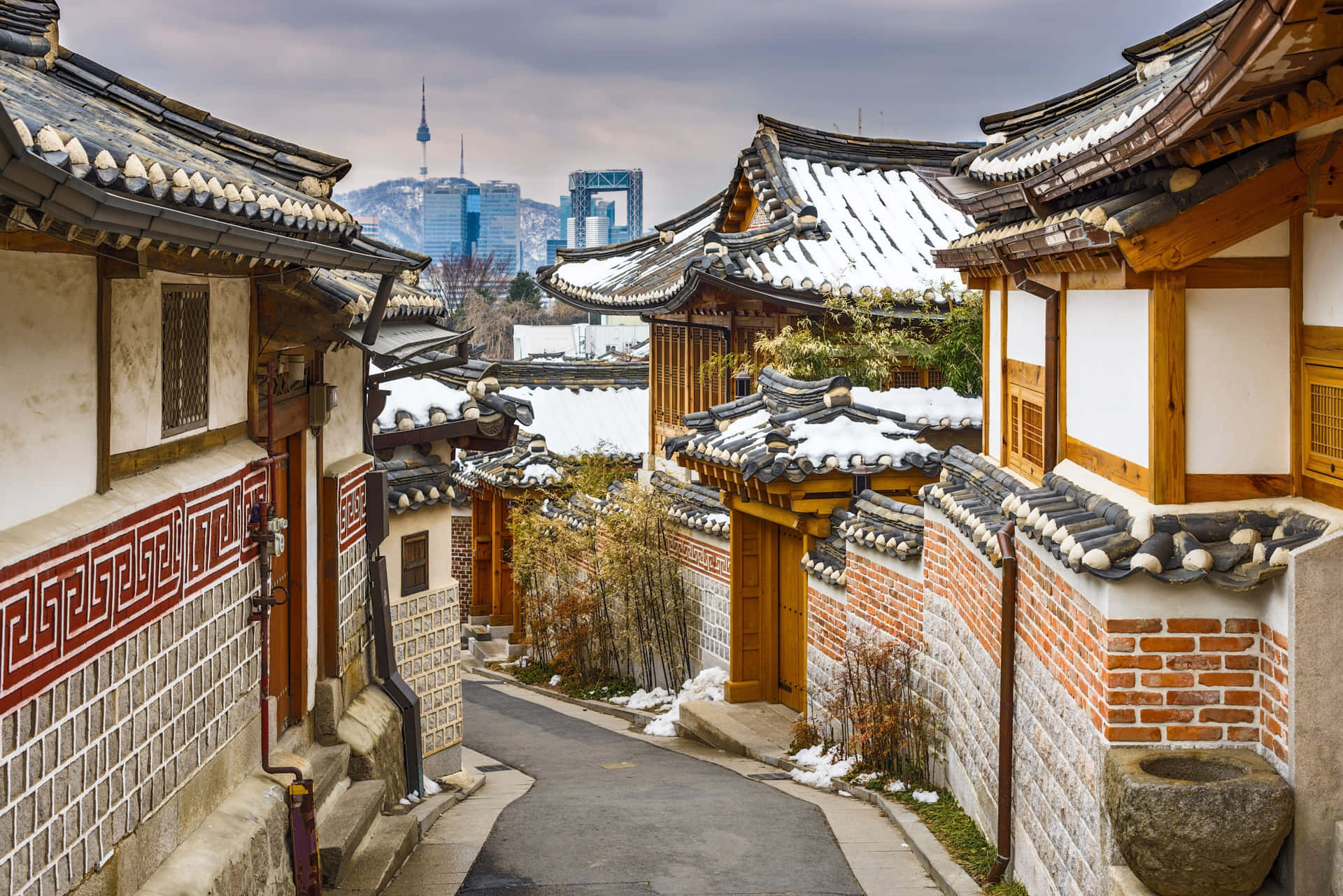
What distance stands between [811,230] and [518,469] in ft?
28.5

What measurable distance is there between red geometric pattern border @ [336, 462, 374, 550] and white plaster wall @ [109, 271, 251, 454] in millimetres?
2890

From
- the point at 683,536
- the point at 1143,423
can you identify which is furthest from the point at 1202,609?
the point at 683,536

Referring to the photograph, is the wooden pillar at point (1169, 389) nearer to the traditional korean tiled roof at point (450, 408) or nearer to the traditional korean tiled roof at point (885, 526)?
the traditional korean tiled roof at point (885, 526)

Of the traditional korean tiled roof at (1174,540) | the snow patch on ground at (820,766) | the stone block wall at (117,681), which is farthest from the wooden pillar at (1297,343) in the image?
the snow patch on ground at (820,766)

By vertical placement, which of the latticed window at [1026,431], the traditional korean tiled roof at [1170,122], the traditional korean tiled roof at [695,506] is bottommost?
the traditional korean tiled roof at [695,506]

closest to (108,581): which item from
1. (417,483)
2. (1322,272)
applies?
(1322,272)

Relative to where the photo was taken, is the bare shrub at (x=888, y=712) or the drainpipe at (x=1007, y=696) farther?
the bare shrub at (x=888, y=712)

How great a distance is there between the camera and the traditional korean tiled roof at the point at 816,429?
45.1ft

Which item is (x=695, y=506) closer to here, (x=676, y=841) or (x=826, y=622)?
(x=826, y=622)

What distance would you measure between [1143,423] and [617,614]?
1416 cm

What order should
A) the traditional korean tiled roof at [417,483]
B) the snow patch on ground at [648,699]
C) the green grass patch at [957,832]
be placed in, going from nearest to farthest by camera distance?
the green grass patch at [957,832]
the traditional korean tiled roof at [417,483]
the snow patch on ground at [648,699]

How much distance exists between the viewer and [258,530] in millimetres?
7969

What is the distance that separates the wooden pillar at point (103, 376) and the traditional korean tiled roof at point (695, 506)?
34.7 ft

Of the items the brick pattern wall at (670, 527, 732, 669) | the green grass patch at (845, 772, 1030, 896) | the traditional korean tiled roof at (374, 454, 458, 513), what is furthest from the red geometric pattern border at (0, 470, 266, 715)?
the brick pattern wall at (670, 527, 732, 669)
